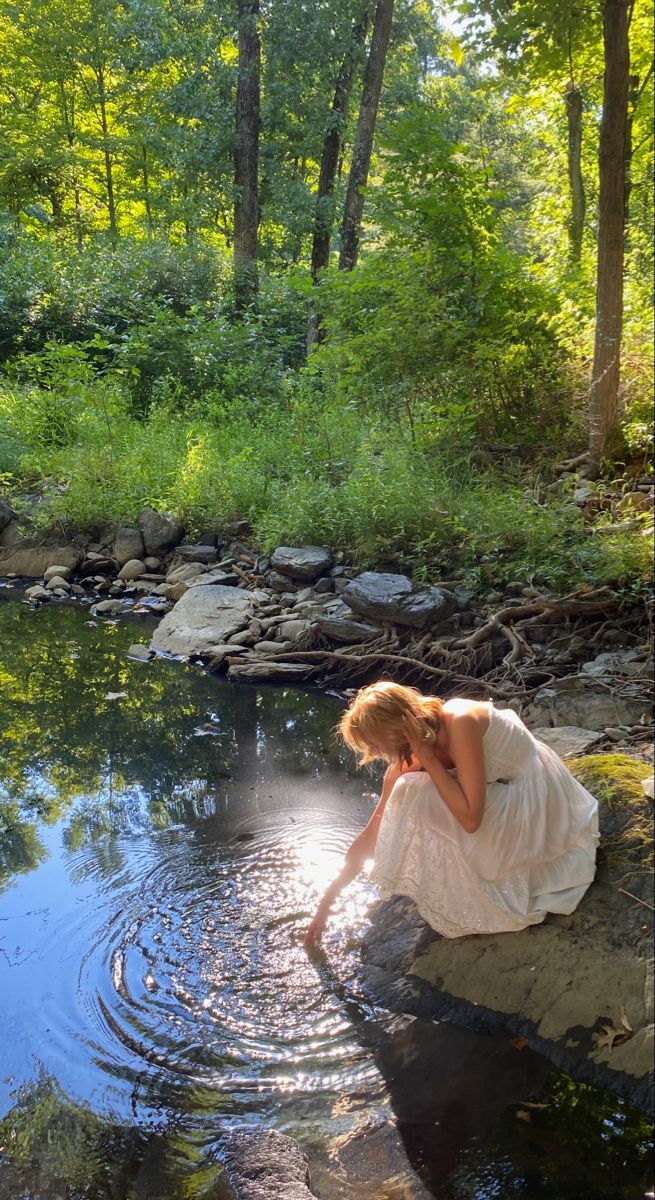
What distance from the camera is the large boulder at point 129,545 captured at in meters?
11.1

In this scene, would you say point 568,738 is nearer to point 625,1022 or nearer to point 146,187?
point 625,1022

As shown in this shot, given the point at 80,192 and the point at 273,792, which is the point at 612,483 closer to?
the point at 273,792

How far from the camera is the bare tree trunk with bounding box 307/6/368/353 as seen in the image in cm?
1691

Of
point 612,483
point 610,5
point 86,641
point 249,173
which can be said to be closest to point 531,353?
point 612,483

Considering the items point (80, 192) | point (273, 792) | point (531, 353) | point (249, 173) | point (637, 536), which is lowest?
point (273, 792)

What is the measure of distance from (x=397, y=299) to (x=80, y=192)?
19684 millimetres

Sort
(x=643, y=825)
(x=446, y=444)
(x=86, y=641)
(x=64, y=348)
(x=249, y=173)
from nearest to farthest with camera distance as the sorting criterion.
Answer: (x=643, y=825), (x=86, y=641), (x=446, y=444), (x=64, y=348), (x=249, y=173)

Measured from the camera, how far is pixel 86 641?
9133 mm

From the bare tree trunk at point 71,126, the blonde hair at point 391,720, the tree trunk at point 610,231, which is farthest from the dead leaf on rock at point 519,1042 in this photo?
the bare tree trunk at point 71,126

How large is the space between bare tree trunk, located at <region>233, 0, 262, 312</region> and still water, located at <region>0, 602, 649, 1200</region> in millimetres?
14103

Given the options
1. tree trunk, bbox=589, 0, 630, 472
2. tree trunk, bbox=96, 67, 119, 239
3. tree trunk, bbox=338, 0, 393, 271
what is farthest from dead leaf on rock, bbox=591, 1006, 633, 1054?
tree trunk, bbox=96, 67, 119, 239

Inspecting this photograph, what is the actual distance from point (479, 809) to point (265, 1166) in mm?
1368

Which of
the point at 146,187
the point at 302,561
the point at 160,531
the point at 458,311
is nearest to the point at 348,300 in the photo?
the point at 458,311

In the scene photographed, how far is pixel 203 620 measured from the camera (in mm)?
8906
